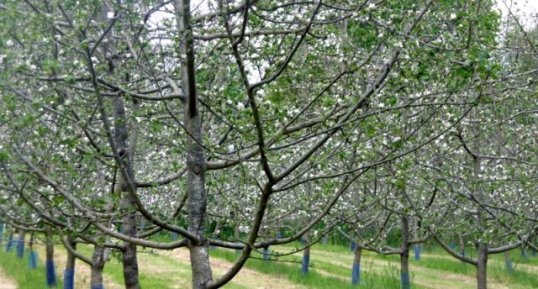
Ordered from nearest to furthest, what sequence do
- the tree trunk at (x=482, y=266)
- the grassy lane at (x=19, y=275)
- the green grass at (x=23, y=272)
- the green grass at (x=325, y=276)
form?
the tree trunk at (x=482, y=266) < the green grass at (x=325, y=276) < the green grass at (x=23, y=272) < the grassy lane at (x=19, y=275)

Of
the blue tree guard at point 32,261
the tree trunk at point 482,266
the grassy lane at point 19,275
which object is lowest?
the grassy lane at point 19,275

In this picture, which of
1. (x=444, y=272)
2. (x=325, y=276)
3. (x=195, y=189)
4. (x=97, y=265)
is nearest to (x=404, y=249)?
(x=325, y=276)

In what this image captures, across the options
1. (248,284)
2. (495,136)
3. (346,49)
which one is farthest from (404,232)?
(346,49)

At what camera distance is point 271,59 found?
5613 millimetres

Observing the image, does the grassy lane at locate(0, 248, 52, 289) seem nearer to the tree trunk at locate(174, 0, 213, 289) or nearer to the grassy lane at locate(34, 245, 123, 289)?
the grassy lane at locate(34, 245, 123, 289)

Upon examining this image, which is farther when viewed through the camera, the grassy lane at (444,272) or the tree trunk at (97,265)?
the grassy lane at (444,272)

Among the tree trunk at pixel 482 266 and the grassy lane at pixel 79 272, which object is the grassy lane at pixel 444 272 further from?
the grassy lane at pixel 79 272

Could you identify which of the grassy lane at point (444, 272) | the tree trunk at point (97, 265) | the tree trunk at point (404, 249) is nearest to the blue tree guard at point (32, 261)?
the grassy lane at point (444, 272)

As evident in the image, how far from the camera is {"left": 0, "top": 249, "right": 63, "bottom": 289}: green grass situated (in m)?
18.1

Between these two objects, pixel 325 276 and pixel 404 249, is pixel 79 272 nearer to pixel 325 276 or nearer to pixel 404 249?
pixel 325 276

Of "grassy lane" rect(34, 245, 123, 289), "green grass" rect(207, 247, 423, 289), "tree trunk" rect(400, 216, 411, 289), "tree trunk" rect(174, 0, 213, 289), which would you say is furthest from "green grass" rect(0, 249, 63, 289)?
"tree trunk" rect(174, 0, 213, 289)

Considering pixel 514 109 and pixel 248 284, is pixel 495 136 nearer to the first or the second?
pixel 514 109

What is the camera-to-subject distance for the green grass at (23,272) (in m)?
18.1

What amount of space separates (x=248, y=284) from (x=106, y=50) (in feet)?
46.6
